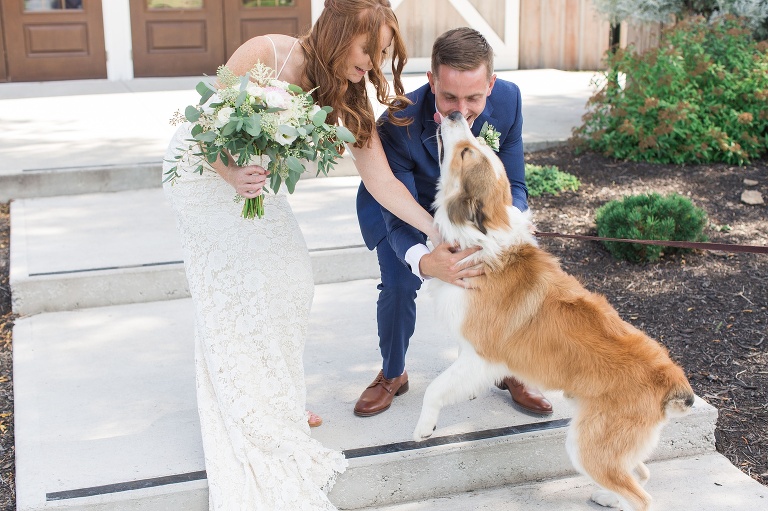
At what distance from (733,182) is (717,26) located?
1821mm

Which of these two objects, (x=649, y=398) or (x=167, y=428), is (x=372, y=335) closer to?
(x=167, y=428)

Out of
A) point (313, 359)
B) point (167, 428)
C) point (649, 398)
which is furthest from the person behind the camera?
point (313, 359)

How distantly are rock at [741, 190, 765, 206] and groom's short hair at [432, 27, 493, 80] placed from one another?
13.8 feet

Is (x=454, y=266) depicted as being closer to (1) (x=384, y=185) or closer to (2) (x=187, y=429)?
(1) (x=384, y=185)

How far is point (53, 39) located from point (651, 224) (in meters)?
8.87

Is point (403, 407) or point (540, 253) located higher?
point (540, 253)

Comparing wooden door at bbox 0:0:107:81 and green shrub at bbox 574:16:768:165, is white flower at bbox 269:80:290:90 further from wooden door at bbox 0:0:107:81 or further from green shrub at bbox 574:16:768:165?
wooden door at bbox 0:0:107:81

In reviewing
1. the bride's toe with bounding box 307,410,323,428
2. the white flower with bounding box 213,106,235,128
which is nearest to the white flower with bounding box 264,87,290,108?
the white flower with bounding box 213,106,235,128

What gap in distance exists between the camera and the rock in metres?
7.00

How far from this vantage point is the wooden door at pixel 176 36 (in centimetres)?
1180

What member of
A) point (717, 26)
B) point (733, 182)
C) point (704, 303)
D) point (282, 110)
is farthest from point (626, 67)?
point (282, 110)

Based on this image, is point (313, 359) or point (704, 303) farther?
point (704, 303)

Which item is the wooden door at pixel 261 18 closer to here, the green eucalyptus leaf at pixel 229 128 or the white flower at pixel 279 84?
the white flower at pixel 279 84

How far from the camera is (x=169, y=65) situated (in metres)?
12.0
